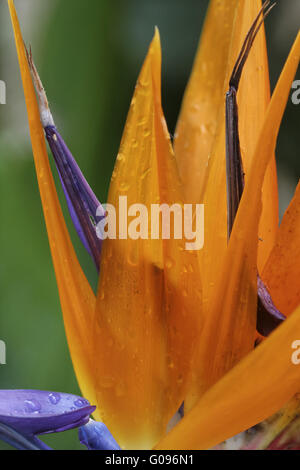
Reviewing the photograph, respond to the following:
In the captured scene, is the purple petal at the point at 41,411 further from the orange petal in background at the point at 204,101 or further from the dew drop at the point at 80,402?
the orange petal in background at the point at 204,101

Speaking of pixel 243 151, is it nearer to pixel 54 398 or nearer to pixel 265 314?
pixel 265 314

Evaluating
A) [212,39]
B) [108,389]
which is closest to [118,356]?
[108,389]

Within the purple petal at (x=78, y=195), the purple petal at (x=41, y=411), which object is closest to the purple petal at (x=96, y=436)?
the purple petal at (x=41, y=411)

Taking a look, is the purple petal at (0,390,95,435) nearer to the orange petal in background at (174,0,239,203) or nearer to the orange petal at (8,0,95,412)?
the orange petal at (8,0,95,412)

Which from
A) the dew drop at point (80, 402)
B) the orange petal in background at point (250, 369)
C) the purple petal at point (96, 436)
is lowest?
the purple petal at point (96, 436)

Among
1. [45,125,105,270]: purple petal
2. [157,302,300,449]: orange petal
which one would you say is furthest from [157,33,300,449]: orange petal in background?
[45,125,105,270]: purple petal
